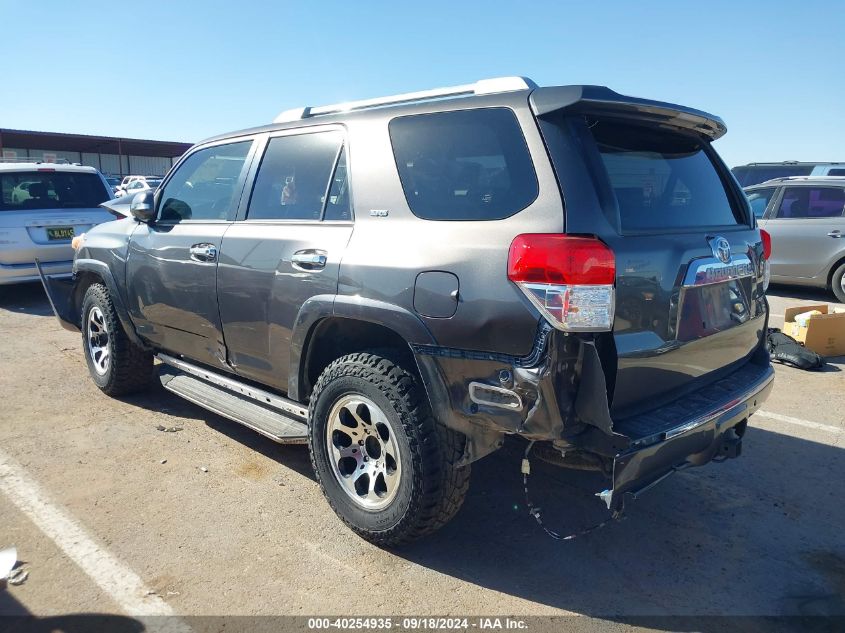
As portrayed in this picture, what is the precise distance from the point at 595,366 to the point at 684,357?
68 cm

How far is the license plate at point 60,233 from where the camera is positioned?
8.93 meters

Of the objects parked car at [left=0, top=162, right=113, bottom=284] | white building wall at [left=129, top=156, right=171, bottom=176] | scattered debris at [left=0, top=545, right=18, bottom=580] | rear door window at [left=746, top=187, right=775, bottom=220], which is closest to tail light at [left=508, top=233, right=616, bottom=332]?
scattered debris at [left=0, top=545, right=18, bottom=580]

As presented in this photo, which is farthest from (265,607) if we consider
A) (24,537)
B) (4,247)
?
(4,247)

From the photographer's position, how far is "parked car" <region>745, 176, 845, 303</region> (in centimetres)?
962

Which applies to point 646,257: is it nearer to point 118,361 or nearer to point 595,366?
point 595,366

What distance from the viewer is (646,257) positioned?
2652 millimetres

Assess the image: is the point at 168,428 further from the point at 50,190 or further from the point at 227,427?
the point at 50,190

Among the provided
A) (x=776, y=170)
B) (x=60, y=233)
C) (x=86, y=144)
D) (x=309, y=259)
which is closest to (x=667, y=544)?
(x=309, y=259)

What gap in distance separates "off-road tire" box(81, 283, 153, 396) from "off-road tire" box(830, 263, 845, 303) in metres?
9.36

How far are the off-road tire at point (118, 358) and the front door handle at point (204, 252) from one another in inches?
51.5

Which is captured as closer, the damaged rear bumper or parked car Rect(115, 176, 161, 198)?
the damaged rear bumper

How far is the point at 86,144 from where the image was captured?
38.3m

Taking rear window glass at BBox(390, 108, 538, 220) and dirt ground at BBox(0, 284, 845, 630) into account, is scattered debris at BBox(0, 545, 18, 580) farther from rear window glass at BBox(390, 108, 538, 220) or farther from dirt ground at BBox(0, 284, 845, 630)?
rear window glass at BBox(390, 108, 538, 220)

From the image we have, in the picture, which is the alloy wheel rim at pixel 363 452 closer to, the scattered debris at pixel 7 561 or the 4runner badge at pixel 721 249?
the scattered debris at pixel 7 561
